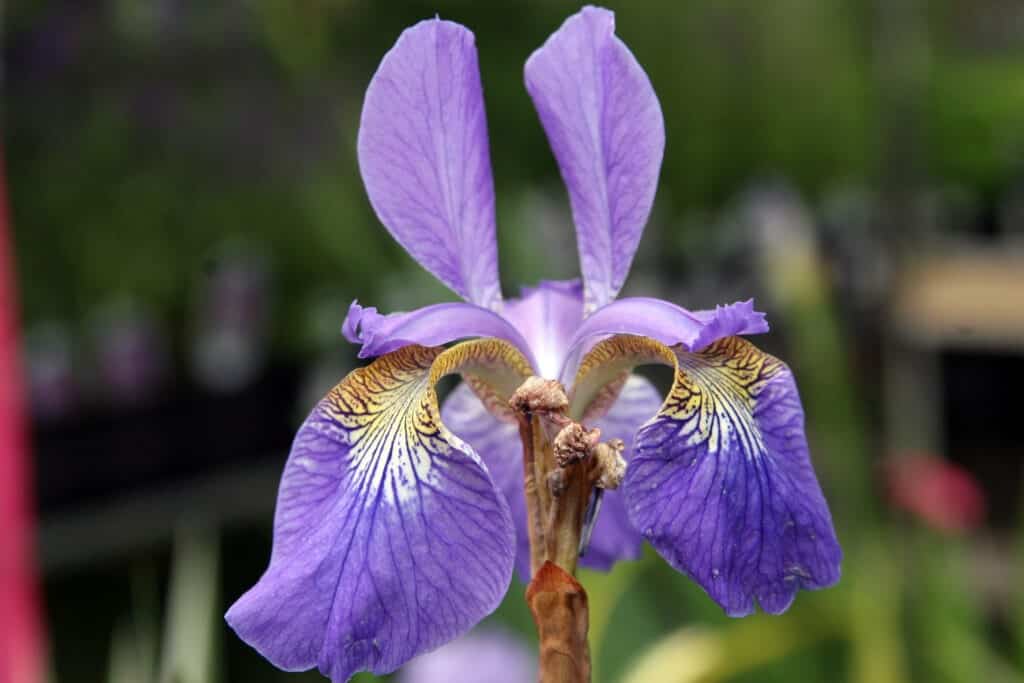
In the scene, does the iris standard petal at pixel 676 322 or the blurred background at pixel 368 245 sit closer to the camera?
the iris standard petal at pixel 676 322

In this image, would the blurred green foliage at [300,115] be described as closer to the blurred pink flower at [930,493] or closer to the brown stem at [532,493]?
the blurred pink flower at [930,493]

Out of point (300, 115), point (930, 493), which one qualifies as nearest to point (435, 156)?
point (930, 493)

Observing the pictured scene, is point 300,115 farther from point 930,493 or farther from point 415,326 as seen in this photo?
point 415,326

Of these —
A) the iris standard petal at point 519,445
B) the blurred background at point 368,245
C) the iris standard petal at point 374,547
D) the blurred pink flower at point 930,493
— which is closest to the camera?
the iris standard petal at point 374,547

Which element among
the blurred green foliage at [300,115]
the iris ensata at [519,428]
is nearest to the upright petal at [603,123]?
the iris ensata at [519,428]

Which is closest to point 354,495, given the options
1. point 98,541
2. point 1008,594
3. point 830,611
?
point 830,611

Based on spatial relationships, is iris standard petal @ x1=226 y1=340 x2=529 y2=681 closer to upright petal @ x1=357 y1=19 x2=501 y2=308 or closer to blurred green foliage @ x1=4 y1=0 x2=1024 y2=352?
upright petal @ x1=357 y1=19 x2=501 y2=308

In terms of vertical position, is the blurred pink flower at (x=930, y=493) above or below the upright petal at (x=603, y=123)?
below
